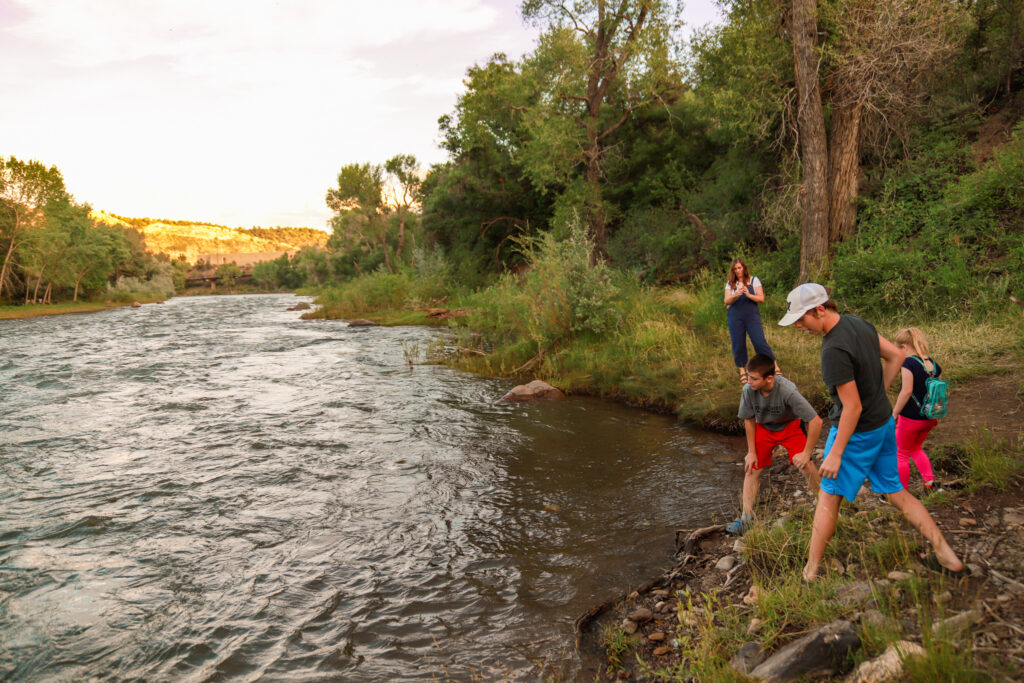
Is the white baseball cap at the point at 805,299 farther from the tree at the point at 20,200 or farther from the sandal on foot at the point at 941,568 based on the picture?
the tree at the point at 20,200

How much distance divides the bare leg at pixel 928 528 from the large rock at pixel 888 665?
0.78 metres

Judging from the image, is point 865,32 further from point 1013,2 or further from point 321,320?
point 321,320

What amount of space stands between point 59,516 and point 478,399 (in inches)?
270

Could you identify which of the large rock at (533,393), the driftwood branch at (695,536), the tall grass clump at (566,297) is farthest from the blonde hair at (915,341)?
the tall grass clump at (566,297)

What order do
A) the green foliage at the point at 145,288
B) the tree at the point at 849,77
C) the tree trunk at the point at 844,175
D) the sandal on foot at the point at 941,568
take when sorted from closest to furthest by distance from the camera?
the sandal on foot at the point at 941,568
the tree at the point at 849,77
the tree trunk at the point at 844,175
the green foliage at the point at 145,288

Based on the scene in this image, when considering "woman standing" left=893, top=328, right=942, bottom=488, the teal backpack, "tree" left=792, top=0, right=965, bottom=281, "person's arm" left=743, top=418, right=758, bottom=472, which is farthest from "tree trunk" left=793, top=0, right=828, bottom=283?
"person's arm" left=743, top=418, right=758, bottom=472

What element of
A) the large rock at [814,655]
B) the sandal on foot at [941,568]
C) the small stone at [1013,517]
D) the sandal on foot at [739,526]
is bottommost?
the sandal on foot at [739,526]

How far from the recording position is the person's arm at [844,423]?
3191 millimetres

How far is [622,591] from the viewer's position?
4.45 meters

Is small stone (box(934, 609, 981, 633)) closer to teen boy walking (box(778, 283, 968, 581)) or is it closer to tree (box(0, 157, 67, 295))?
teen boy walking (box(778, 283, 968, 581))

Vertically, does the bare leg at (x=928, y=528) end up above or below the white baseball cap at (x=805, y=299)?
below

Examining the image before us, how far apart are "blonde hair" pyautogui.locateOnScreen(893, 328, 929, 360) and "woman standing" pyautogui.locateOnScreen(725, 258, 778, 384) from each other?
2986 millimetres

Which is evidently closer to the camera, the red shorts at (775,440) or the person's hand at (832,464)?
the person's hand at (832,464)

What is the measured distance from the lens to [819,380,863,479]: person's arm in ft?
10.5
